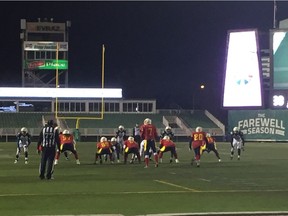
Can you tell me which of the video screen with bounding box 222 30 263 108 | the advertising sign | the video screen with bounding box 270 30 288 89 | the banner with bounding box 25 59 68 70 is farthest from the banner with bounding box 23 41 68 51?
the video screen with bounding box 270 30 288 89

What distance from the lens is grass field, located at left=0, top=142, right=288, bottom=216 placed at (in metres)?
10.4

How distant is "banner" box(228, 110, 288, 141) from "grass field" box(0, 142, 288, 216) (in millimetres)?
37966

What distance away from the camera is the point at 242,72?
37406 mm

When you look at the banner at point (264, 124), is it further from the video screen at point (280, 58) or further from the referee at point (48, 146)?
the referee at point (48, 146)

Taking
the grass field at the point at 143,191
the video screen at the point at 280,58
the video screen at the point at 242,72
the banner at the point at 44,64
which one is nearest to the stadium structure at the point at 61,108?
the banner at the point at 44,64

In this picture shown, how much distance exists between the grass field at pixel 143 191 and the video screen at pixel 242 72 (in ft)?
55.8

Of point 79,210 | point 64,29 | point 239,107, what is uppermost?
point 64,29

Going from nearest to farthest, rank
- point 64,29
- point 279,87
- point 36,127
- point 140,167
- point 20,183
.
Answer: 1. point 20,183
2. point 140,167
3. point 279,87
4. point 36,127
5. point 64,29

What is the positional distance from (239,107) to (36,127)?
28.3 meters

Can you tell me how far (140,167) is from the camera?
21.4 meters

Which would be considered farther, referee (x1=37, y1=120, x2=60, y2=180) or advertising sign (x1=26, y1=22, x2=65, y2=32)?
advertising sign (x1=26, y1=22, x2=65, y2=32)

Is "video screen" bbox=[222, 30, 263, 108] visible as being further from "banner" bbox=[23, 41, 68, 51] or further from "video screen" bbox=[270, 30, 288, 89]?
"banner" bbox=[23, 41, 68, 51]

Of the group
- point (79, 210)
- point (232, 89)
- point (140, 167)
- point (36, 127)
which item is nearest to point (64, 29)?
point (36, 127)

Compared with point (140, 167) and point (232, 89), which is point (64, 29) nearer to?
point (232, 89)
